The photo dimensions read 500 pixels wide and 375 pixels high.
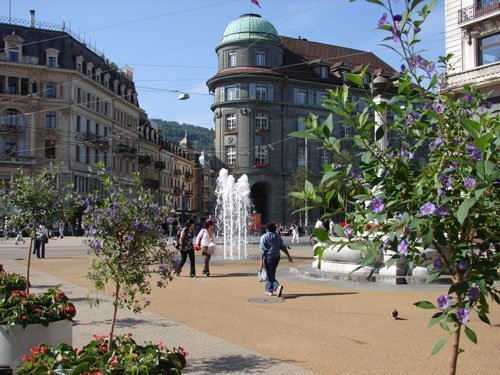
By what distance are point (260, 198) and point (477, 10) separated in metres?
34.5

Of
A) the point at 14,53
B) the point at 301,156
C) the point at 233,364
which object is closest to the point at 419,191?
the point at 233,364

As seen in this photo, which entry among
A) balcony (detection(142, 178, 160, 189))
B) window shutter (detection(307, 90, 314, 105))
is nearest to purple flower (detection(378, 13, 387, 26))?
window shutter (detection(307, 90, 314, 105))

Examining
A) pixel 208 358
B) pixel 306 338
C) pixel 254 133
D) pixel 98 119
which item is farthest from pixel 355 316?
pixel 98 119

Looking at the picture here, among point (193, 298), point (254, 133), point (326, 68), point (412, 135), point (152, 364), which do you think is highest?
point (326, 68)

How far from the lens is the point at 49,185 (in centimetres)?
1218

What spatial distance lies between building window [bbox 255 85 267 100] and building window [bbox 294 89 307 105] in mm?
4258

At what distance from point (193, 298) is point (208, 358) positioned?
5.45m

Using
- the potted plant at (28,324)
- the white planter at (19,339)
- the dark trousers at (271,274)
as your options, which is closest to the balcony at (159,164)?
the dark trousers at (271,274)

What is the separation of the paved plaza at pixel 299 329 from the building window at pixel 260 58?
49.4 m

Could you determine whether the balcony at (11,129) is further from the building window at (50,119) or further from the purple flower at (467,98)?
the purple flower at (467,98)

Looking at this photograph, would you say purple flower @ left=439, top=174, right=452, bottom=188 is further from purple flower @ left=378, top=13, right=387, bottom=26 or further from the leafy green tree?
the leafy green tree

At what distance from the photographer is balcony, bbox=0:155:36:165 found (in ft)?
176

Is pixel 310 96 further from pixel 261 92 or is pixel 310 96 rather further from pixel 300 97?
pixel 261 92

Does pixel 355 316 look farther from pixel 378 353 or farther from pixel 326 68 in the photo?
pixel 326 68
